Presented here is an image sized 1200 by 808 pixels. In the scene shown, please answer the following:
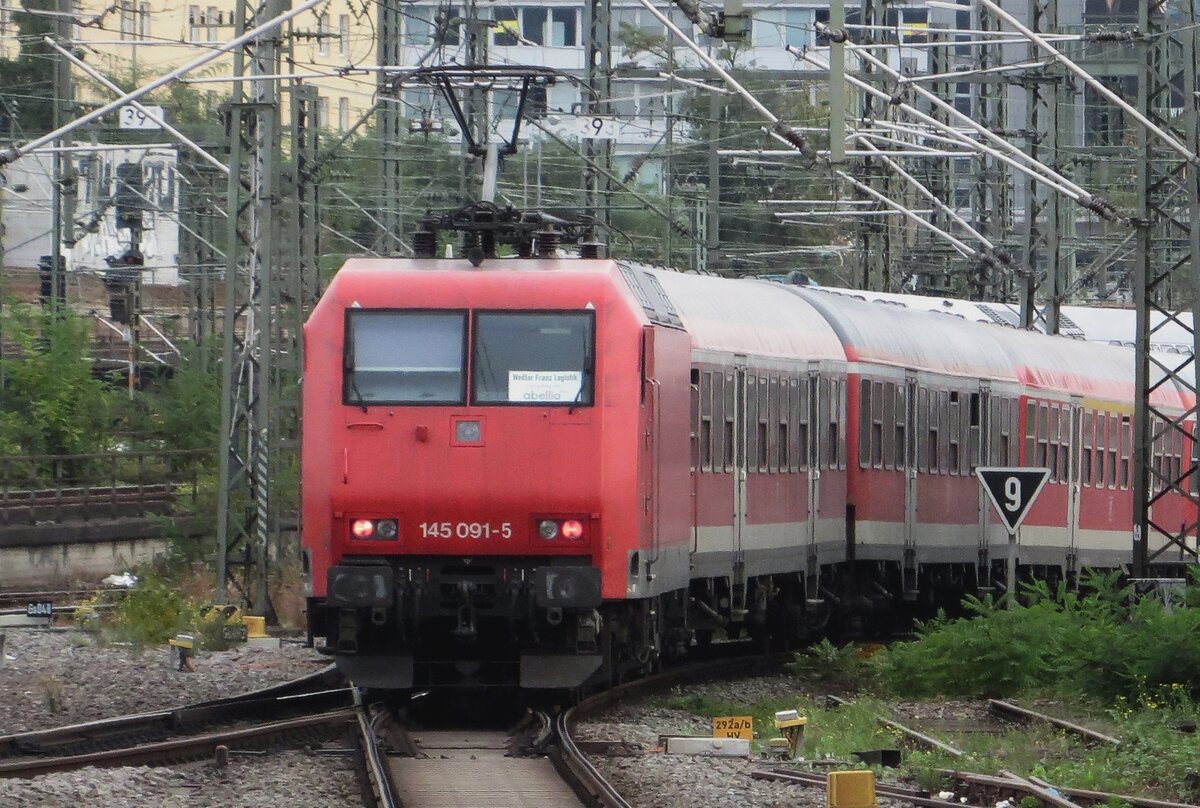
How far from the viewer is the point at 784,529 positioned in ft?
70.1

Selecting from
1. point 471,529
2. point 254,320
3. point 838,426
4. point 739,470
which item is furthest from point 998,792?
point 254,320

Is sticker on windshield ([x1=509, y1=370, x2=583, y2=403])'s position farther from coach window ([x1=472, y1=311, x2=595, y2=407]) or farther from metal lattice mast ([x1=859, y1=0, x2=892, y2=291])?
metal lattice mast ([x1=859, y1=0, x2=892, y2=291])

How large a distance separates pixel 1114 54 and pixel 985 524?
47.8m

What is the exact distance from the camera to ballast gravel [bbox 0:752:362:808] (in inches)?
444

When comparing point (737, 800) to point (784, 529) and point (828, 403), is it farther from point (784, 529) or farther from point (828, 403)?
point (828, 403)

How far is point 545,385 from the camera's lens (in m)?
15.4

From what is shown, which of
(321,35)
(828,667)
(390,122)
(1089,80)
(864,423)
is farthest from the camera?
(390,122)

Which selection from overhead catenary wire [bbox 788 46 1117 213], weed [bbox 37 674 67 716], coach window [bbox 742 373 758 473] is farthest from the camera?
overhead catenary wire [bbox 788 46 1117 213]

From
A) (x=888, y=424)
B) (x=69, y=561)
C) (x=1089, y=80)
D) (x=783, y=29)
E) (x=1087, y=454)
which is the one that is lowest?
(x=69, y=561)

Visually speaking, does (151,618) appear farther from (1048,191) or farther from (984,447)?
(1048,191)

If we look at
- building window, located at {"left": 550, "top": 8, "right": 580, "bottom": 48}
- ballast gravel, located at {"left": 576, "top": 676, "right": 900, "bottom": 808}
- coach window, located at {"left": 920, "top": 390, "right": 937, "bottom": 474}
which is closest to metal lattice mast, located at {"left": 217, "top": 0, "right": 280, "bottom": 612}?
coach window, located at {"left": 920, "top": 390, "right": 937, "bottom": 474}

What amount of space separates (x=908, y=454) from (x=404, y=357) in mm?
10474

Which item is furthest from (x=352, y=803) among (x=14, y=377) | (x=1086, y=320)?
(x=1086, y=320)

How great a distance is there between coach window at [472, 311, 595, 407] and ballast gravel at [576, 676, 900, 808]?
2133 mm
